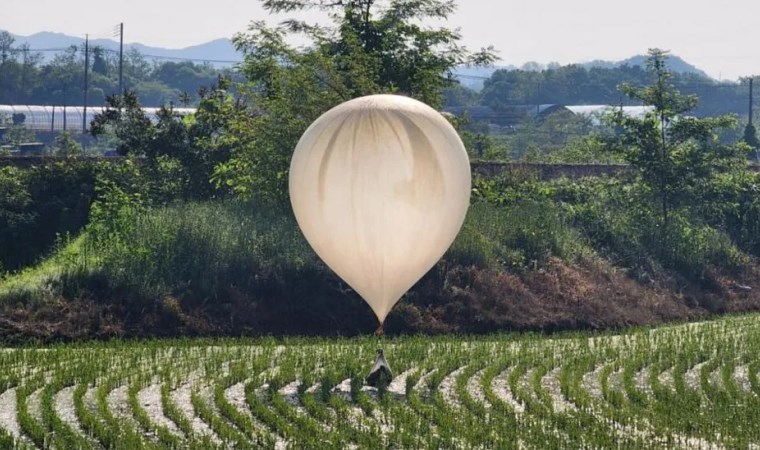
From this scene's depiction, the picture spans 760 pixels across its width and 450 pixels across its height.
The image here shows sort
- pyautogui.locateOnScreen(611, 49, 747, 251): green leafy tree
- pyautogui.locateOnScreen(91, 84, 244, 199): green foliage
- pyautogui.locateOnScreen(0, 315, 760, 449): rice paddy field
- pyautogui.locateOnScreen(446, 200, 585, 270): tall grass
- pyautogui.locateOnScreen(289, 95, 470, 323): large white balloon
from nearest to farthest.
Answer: pyautogui.locateOnScreen(0, 315, 760, 449): rice paddy field
pyautogui.locateOnScreen(289, 95, 470, 323): large white balloon
pyautogui.locateOnScreen(446, 200, 585, 270): tall grass
pyautogui.locateOnScreen(91, 84, 244, 199): green foliage
pyautogui.locateOnScreen(611, 49, 747, 251): green leafy tree

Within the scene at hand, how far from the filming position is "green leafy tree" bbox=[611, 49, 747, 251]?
3891 centimetres

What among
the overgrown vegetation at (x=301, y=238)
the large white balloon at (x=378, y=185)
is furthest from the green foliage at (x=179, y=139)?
the large white balloon at (x=378, y=185)

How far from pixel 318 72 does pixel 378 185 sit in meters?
15.7

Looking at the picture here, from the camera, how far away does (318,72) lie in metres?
33.8

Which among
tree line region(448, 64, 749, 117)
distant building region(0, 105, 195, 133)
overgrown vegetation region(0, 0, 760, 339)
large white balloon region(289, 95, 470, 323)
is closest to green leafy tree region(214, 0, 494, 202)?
overgrown vegetation region(0, 0, 760, 339)

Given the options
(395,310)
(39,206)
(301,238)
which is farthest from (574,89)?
(395,310)

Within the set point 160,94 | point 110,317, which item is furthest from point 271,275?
point 160,94

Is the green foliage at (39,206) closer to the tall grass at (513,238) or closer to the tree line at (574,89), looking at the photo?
the tall grass at (513,238)

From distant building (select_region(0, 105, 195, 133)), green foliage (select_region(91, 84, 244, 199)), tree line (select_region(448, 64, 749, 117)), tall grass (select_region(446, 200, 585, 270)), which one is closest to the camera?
tall grass (select_region(446, 200, 585, 270))

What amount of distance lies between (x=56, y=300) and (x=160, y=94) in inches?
5378

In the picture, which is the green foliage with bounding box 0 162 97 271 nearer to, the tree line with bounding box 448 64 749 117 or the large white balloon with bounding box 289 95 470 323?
the large white balloon with bounding box 289 95 470 323

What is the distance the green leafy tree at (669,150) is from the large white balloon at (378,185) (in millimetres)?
20991

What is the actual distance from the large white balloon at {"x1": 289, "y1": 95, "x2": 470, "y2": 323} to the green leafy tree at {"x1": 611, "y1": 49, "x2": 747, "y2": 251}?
68.9ft

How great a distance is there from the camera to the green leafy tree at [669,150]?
128 feet
